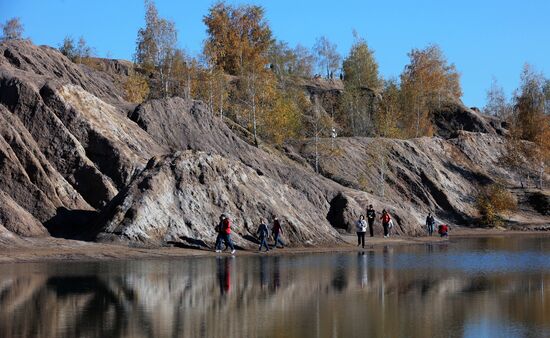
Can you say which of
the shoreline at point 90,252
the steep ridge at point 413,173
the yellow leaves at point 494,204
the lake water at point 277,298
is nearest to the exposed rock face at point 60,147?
the shoreline at point 90,252

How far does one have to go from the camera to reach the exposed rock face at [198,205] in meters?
43.2

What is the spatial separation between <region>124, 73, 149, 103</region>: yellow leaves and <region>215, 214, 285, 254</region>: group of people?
118 feet

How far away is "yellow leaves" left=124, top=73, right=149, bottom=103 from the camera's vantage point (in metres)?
80.2

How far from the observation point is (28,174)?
157 feet

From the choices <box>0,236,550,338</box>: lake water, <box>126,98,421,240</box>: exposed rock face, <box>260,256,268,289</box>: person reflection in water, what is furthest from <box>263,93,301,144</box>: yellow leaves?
<box>0,236,550,338</box>: lake water

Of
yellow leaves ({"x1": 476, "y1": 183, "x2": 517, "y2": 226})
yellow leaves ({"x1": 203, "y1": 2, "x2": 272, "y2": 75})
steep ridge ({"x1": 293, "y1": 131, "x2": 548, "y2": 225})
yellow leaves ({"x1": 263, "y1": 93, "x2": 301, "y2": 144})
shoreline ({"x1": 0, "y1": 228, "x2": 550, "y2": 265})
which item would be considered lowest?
shoreline ({"x1": 0, "y1": 228, "x2": 550, "y2": 265})

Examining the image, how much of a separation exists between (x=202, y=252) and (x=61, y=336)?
2392cm

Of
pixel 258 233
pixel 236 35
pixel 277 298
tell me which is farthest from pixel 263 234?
pixel 236 35

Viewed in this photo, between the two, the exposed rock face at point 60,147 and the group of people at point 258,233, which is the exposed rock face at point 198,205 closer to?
the group of people at point 258,233

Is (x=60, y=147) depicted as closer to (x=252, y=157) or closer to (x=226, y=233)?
(x=226, y=233)

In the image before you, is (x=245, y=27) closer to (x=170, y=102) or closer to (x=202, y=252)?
(x=170, y=102)

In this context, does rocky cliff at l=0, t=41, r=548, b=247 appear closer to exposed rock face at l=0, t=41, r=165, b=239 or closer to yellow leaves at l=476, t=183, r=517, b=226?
exposed rock face at l=0, t=41, r=165, b=239

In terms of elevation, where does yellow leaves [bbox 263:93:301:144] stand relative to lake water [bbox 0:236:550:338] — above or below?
above

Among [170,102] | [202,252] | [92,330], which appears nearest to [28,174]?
[202,252]
